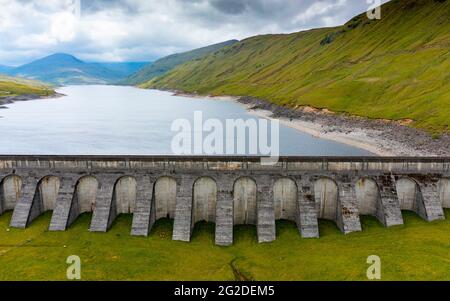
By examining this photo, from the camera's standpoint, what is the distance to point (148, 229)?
4069 centimetres

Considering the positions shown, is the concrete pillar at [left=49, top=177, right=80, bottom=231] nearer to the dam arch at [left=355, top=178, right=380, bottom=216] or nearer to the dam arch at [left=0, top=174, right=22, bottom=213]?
the dam arch at [left=0, top=174, right=22, bottom=213]

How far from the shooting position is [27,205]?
1670 inches

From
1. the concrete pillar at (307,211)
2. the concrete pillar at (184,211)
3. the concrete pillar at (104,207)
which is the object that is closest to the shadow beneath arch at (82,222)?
the concrete pillar at (104,207)

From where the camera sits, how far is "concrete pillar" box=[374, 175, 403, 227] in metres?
40.9

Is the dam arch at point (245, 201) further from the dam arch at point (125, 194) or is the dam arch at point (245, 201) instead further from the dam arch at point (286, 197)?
the dam arch at point (125, 194)

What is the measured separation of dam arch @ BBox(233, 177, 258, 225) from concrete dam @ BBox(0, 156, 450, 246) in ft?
0.39

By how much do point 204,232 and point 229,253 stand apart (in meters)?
5.70

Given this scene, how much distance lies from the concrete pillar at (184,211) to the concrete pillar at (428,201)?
2689 cm

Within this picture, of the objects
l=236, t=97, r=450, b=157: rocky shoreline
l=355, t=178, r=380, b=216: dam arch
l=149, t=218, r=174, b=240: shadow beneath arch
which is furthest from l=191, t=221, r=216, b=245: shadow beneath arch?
l=236, t=97, r=450, b=157: rocky shoreline

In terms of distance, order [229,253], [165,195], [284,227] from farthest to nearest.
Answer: [165,195], [284,227], [229,253]

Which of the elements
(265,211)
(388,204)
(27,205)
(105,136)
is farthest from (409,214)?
(105,136)

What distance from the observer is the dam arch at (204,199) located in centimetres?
4319

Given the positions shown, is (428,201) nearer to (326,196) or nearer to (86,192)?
(326,196)
